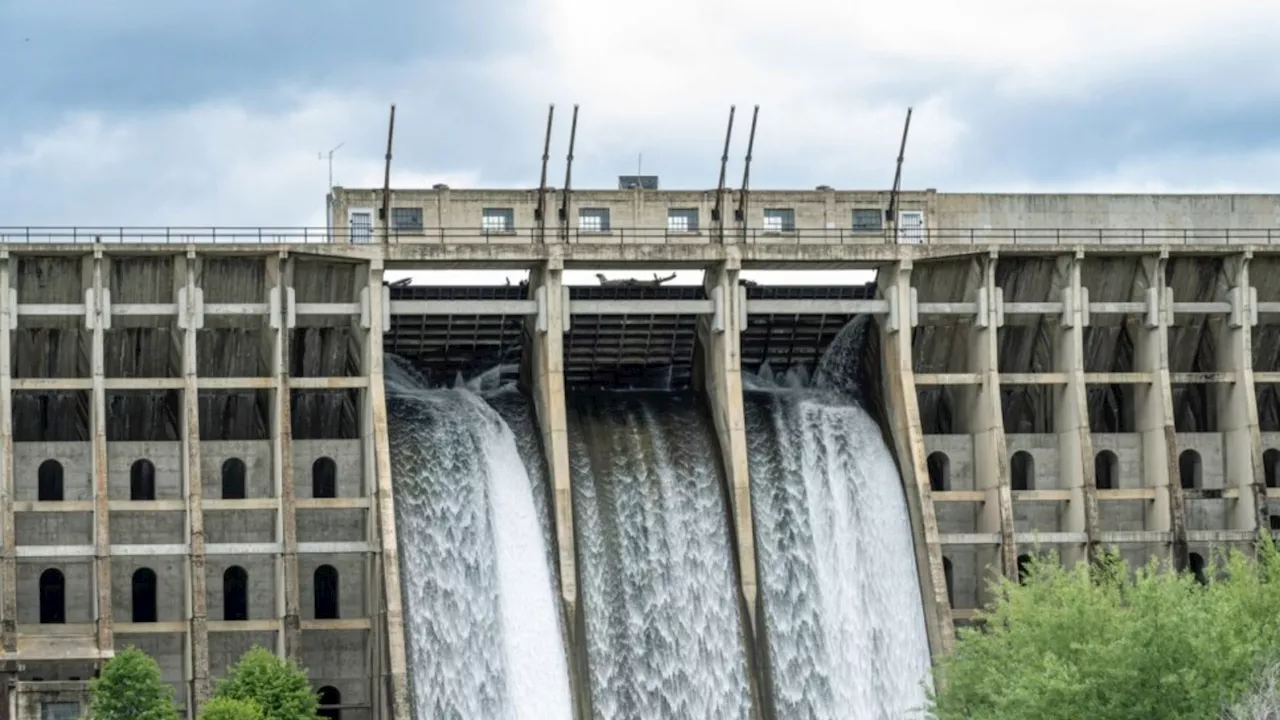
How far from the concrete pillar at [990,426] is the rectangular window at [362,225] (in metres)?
20.9

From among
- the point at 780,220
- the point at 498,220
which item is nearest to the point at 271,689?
the point at 498,220

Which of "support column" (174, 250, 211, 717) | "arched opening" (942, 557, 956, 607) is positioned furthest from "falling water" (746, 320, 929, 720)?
"support column" (174, 250, 211, 717)

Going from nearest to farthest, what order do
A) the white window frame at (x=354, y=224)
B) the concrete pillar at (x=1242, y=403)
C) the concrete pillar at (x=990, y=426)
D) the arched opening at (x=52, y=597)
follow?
the arched opening at (x=52, y=597) < the concrete pillar at (x=990, y=426) < the concrete pillar at (x=1242, y=403) < the white window frame at (x=354, y=224)

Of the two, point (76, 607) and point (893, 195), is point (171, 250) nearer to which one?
point (76, 607)

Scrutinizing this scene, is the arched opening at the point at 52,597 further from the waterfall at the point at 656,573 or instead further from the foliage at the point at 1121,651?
the foliage at the point at 1121,651

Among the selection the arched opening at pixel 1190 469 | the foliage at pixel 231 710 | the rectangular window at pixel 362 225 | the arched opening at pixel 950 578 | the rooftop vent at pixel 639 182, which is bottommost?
the foliage at pixel 231 710

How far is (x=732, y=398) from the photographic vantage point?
95.4m

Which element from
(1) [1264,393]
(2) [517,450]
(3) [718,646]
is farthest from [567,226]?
(1) [1264,393]

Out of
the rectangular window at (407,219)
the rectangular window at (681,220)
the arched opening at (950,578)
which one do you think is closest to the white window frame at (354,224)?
the rectangular window at (407,219)

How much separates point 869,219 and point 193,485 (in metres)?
27.6

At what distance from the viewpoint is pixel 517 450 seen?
95062 mm

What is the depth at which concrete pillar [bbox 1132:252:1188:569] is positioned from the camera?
98938mm

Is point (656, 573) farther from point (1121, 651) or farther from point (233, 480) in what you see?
point (1121, 651)

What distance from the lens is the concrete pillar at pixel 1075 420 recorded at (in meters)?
97.8
